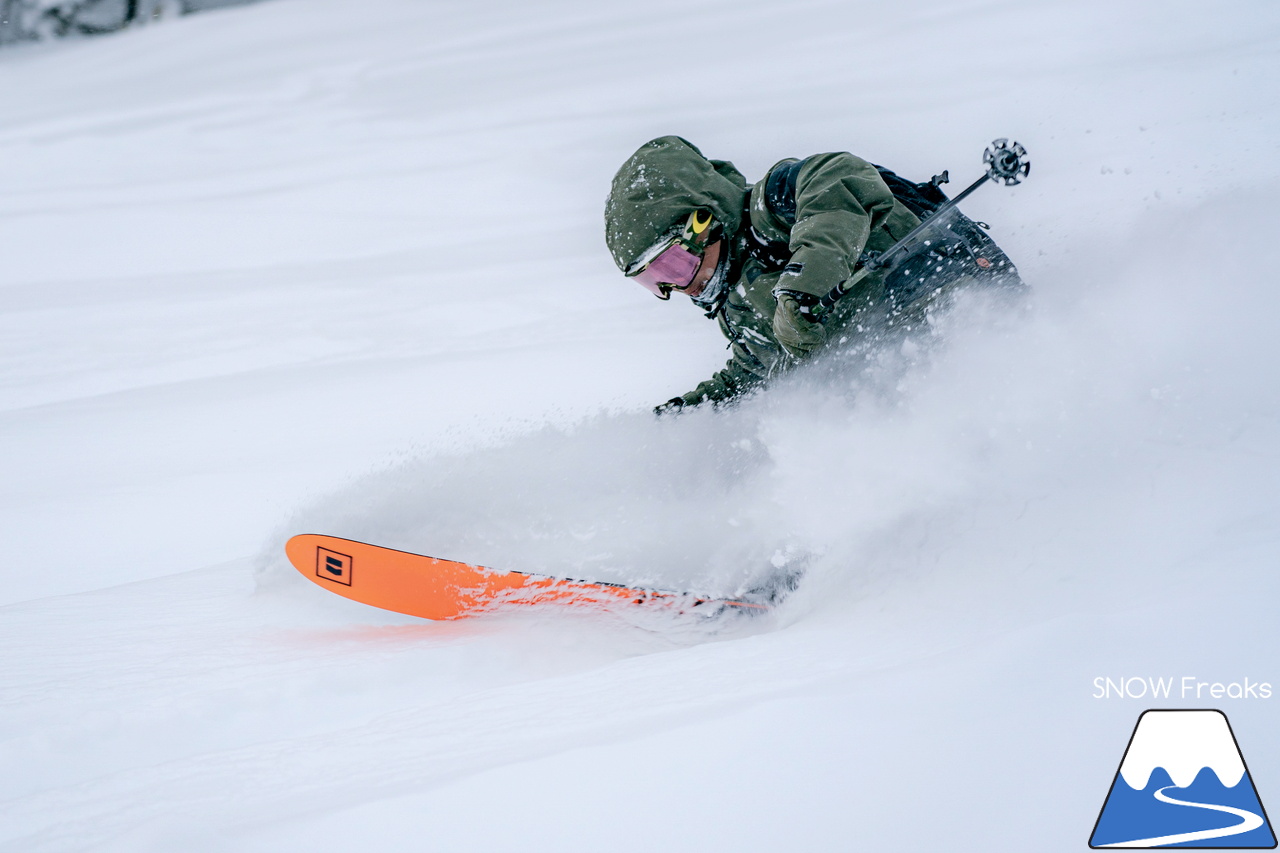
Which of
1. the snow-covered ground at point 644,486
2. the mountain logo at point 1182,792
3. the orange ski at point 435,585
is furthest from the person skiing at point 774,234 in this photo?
the mountain logo at point 1182,792

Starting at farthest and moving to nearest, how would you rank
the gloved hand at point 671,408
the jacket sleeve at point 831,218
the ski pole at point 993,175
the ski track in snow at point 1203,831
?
the gloved hand at point 671,408, the ski pole at point 993,175, the jacket sleeve at point 831,218, the ski track in snow at point 1203,831

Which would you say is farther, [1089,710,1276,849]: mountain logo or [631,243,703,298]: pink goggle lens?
[631,243,703,298]: pink goggle lens

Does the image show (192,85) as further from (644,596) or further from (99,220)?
(644,596)

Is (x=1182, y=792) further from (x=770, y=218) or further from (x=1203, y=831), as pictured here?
(x=770, y=218)

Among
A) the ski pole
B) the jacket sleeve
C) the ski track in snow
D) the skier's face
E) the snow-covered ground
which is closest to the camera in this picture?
the ski track in snow

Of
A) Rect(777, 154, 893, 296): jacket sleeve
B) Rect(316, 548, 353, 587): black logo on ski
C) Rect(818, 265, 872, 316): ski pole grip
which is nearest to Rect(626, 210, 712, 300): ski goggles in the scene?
Rect(777, 154, 893, 296): jacket sleeve

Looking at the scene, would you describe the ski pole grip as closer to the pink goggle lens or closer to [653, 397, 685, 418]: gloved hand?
the pink goggle lens

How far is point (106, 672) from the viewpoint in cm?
219

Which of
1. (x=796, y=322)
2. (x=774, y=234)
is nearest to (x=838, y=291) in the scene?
(x=796, y=322)

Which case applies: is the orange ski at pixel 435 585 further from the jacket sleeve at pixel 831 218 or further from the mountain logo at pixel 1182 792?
the mountain logo at pixel 1182 792

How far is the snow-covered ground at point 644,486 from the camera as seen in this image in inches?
47.4

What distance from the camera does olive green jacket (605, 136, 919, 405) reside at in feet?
6.84

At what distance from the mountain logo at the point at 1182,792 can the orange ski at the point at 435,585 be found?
123 cm

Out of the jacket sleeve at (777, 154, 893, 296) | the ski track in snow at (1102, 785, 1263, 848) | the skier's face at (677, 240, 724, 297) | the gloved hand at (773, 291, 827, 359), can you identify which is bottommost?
the ski track in snow at (1102, 785, 1263, 848)
